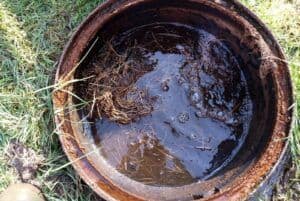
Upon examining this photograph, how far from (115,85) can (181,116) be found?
0.41 meters

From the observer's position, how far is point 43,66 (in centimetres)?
255

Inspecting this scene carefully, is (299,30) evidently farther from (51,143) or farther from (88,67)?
(51,143)

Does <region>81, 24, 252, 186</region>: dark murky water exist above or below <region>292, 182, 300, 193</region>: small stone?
above

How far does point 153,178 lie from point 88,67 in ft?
2.34

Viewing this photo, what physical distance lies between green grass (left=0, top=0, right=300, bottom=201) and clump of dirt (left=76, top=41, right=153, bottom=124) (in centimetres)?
22

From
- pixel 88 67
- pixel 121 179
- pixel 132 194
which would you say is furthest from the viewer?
pixel 88 67

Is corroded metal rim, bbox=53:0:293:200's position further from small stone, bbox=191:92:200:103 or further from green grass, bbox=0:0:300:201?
small stone, bbox=191:92:200:103

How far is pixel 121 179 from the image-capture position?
2375 mm

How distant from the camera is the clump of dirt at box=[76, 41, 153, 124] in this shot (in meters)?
2.49

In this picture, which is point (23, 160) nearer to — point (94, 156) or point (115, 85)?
point (94, 156)

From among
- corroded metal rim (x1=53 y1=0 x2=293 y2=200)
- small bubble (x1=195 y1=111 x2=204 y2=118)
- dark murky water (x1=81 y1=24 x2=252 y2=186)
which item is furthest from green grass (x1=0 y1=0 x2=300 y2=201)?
small bubble (x1=195 y1=111 x2=204 y2=118)

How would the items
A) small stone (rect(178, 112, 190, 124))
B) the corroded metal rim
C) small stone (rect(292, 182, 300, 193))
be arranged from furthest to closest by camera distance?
small stone (rect(178, 112, 190, 124))
small stone (rect(292, 182, 300, 193))
the corroded metal rim

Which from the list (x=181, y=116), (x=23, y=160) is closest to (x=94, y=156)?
(x=23, y=160)

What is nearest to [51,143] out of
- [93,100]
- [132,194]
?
[93,100]
